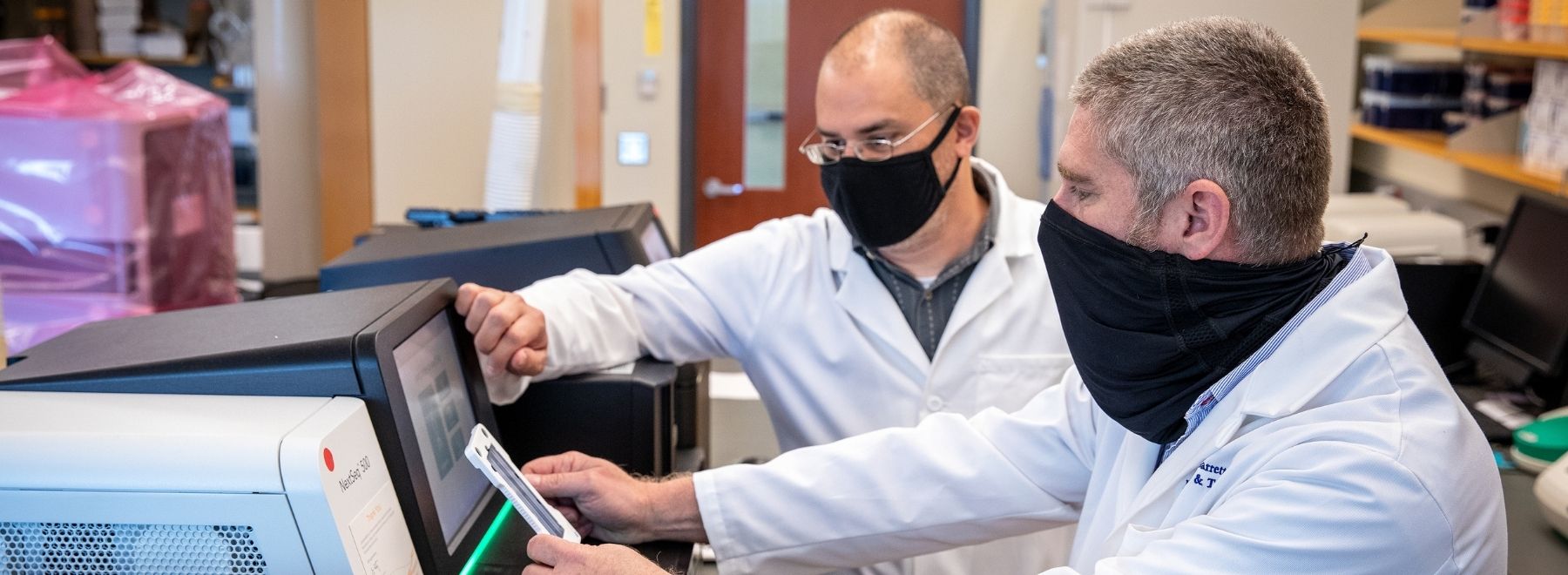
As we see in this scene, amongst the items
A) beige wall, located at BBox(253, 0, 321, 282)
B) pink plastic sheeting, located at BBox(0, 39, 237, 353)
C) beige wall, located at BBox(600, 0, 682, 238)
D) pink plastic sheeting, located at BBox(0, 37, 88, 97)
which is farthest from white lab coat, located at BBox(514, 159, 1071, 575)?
beige wall, located at BBox(253, 0, 321, 282)

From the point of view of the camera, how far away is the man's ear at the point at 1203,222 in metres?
1.04

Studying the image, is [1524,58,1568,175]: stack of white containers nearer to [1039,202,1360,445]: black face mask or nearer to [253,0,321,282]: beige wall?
[1039,202,1360,445]: black face mask

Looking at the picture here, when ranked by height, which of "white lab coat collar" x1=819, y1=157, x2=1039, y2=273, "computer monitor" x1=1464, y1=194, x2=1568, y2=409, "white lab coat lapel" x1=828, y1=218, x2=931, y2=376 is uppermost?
"white lab coat collar" x1=819, y1=157, x2=1039, y2=273

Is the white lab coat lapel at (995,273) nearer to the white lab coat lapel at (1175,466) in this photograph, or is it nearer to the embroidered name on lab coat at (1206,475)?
the white lab coat lapel at (1175,466)

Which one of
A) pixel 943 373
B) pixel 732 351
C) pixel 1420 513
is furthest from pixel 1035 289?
pixel 1420 513

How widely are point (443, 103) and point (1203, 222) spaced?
3975 mm

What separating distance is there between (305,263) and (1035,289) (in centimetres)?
378

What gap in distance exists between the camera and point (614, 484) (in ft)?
4.37

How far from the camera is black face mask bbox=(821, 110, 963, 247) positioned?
1.76 metres

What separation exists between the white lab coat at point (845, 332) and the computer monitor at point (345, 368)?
43 cm

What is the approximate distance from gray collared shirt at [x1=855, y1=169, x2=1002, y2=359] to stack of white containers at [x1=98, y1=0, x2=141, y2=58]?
4.39 metres

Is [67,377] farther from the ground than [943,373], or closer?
farther from the ground

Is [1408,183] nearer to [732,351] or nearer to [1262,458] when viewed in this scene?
[732,351]

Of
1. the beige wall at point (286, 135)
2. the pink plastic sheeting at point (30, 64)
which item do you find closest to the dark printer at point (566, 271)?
the pink plastic sheeting at point (30, 64)
